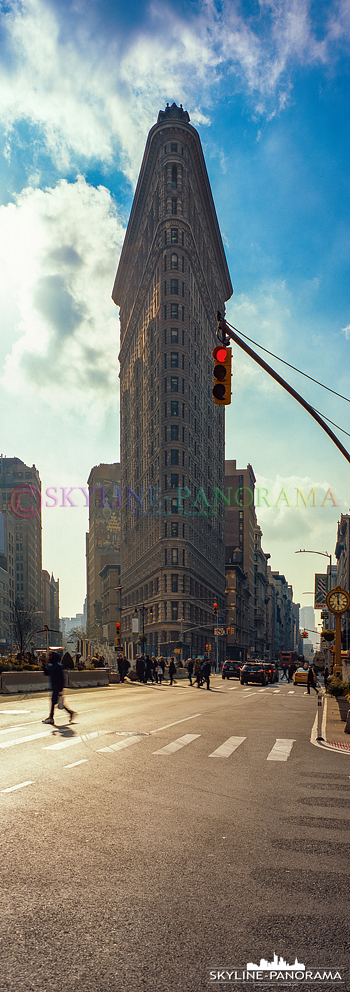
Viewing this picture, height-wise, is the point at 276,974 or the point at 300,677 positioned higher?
the point at 276,974

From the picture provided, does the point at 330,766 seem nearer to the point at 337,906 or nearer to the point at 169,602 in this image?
the point at 337,906

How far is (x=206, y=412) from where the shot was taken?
436 ft

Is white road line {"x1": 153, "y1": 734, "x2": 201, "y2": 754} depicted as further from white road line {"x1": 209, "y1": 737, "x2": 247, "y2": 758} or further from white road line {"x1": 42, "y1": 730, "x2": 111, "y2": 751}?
white road line {"x1": 42, "y1": 730, "x2": 111, "y2": 751}

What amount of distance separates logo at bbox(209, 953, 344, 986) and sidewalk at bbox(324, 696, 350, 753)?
11434mm

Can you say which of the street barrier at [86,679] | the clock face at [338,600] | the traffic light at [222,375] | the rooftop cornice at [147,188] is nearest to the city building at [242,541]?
the rooftop cornice at [147,188]

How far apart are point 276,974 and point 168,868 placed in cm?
216

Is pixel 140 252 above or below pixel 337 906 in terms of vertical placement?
above

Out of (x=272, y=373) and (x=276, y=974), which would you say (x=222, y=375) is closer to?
(x=272, y=373)

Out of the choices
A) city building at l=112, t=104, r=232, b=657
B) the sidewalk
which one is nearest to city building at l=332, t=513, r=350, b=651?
city building at l=112, t=104, r=232, b=657

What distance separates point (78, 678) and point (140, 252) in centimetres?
11956

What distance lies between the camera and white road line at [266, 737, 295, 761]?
13727mm

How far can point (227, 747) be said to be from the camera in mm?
15000

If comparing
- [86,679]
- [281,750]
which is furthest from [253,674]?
[281,750]

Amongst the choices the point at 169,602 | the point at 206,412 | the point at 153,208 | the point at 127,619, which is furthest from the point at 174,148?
the point at 127,619
